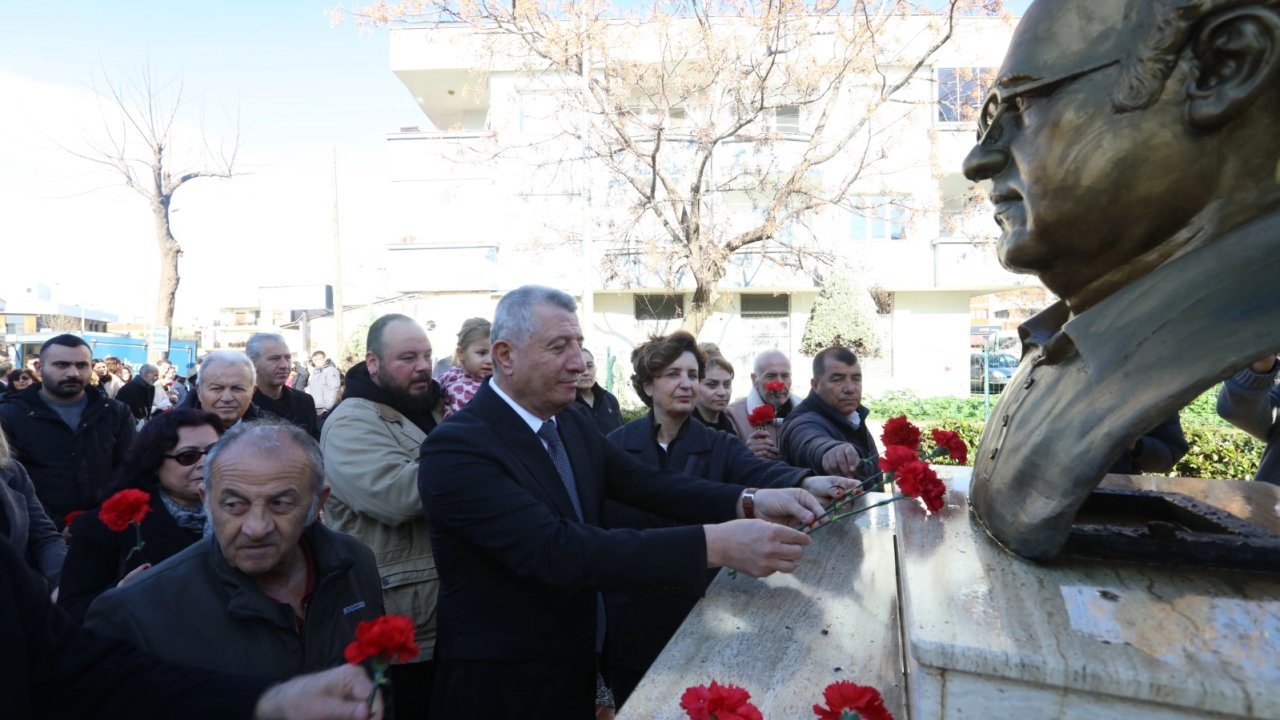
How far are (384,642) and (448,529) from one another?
0.88 meters

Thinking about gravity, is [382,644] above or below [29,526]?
above

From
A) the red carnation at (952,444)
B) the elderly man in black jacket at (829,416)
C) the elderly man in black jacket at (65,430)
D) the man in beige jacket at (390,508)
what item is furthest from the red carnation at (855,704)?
the elderly man in black jacket at (65,430)

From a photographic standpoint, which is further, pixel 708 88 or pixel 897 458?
pixel 708 88

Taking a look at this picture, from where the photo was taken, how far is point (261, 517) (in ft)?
6.97

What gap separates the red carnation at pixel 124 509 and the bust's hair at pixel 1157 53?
2810 mm

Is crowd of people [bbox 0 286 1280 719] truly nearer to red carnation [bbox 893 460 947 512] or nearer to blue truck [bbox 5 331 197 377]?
red carnation [bbox 893 460 947 512]

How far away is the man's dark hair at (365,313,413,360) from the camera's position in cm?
357

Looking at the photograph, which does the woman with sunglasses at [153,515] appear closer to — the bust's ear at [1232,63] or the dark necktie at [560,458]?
the dark necktie at [560,458]

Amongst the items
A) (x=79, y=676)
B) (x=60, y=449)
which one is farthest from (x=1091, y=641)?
(x=60, y=449)

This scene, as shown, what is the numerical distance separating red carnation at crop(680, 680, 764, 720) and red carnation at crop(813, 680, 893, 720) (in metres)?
0.11

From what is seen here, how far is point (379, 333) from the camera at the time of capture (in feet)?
11.9

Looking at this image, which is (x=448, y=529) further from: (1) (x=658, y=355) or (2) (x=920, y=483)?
(1) (x=658, y=355)

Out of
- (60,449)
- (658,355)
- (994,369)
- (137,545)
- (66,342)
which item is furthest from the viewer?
(994,369)

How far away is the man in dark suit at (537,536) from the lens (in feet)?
6.51
